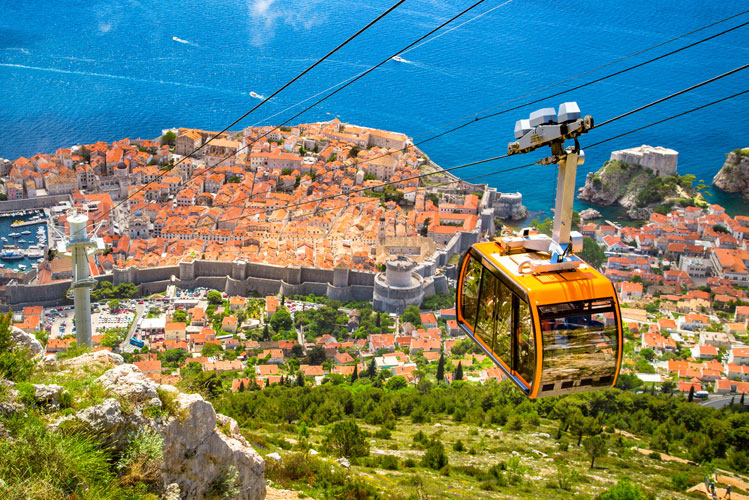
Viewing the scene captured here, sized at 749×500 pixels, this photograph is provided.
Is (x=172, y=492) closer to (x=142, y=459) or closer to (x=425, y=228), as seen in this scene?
(x=142, y=459)

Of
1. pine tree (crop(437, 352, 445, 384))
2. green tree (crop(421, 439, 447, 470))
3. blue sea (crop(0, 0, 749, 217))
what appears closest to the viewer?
green tree (crop(421, 439, 447, 470))

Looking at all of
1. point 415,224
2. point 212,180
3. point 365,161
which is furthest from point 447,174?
point 212,180

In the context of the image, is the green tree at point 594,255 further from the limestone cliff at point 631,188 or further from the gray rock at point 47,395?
the gray rock at point 47,395

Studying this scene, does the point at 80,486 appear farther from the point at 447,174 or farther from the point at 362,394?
the point at 447,174

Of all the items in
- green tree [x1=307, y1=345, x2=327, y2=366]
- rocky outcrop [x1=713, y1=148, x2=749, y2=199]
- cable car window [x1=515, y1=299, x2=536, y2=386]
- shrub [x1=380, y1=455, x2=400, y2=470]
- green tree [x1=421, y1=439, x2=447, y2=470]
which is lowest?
green tree [x1=307, y1=345, x2=327, y2=366]

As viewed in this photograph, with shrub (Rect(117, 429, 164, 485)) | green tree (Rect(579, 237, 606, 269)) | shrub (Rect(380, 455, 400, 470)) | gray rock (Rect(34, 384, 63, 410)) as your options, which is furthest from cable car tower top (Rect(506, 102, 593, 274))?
green tree (Rect(579, 237, 606, 269))

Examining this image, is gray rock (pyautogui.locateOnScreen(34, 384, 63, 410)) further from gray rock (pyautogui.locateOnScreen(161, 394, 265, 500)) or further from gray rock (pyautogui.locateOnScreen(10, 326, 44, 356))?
gray rock (pyautogui.locateOnScreen(10, 326, 44, 356))
